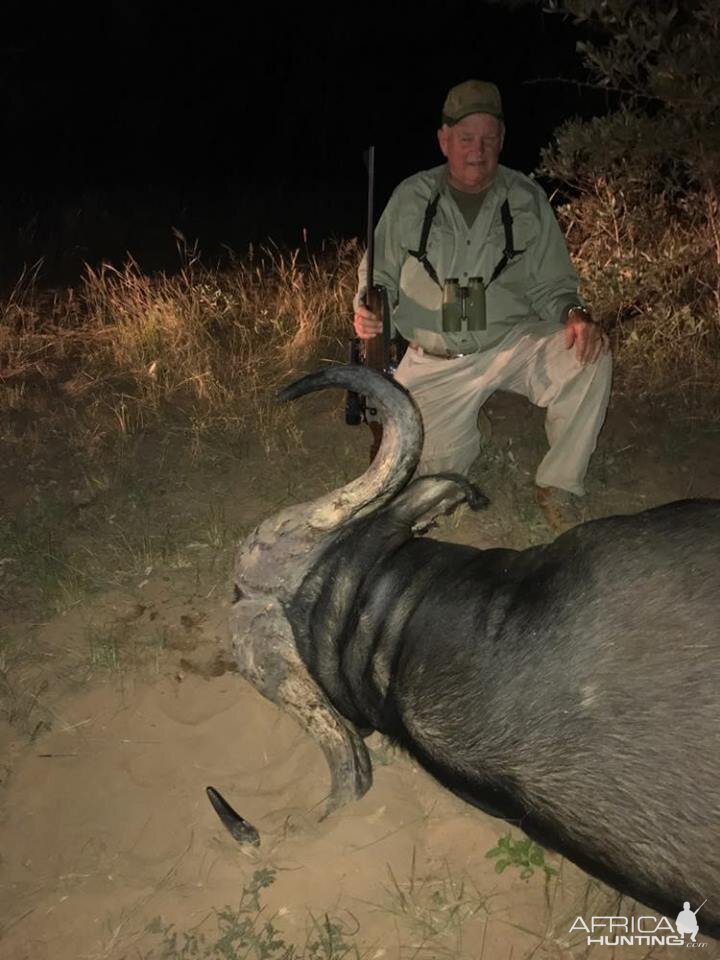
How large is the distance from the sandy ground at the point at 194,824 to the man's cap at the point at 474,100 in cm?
248

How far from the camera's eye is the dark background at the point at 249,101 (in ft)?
49.5

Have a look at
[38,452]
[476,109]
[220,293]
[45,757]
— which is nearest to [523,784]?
[45,757]

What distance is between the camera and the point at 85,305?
7746mm

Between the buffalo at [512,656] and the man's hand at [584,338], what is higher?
the man's hand at [584,338]

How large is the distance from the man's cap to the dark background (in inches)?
351

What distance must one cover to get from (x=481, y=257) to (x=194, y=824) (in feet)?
9.63

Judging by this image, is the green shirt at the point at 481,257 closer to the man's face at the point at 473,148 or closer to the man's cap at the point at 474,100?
the man's face at the point at 473,148

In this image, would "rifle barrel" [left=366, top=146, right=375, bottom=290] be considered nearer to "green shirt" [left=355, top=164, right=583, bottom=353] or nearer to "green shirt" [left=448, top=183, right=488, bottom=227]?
"green shirt" [left=355, top=164, right=583, bottom=353]

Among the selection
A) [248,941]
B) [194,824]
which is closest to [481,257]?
[194,824]

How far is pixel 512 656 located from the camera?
2633 millimetres

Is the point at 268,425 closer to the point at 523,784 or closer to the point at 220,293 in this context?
the point at 220,293

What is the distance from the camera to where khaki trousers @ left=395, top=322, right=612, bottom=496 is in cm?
419

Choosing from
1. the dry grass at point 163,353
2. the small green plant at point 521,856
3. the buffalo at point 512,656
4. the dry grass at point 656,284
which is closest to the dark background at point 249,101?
the dry grass at point 163,353

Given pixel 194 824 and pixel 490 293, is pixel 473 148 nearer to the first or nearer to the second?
pixel 490 293
